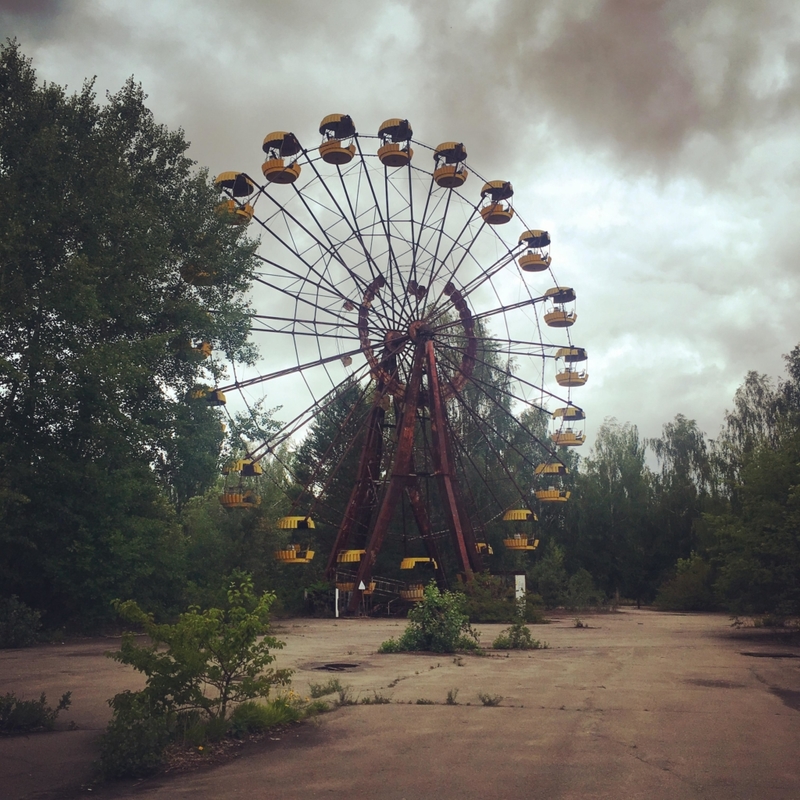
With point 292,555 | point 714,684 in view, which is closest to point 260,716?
point 714,684

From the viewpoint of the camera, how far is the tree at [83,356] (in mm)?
17719

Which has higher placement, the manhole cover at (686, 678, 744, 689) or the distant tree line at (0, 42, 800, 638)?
the distant tree line at (0, 42, 800, 638)

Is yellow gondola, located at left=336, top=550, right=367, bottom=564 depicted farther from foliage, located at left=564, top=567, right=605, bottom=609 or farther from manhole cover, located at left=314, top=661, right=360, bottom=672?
manhole cover, located at left=314, top=661, right=360, bottom=672

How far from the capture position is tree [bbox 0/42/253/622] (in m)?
17.7

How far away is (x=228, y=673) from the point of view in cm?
752

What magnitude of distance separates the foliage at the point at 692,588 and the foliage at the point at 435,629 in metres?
17.3

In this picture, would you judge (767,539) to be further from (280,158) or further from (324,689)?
(280,158)

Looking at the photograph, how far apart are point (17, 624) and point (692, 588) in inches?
946

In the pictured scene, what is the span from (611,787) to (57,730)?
5501 mm

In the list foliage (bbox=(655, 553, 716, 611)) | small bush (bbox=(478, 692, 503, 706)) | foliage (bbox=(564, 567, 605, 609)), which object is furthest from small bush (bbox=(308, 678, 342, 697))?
foliage (bbox=(564, 567, 605, 609))

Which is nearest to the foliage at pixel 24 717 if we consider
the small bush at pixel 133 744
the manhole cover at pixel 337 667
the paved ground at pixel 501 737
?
the paved ground at pixel 501 737

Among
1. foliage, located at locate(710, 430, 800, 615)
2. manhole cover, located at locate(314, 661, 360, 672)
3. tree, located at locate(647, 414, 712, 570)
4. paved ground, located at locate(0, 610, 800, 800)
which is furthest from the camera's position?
tree, located at locate(647, 414, 712, 570)

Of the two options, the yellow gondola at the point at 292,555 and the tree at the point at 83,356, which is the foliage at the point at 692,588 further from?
the tree at the point at 83,356

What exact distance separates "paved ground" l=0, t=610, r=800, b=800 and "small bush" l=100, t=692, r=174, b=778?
0.18m
